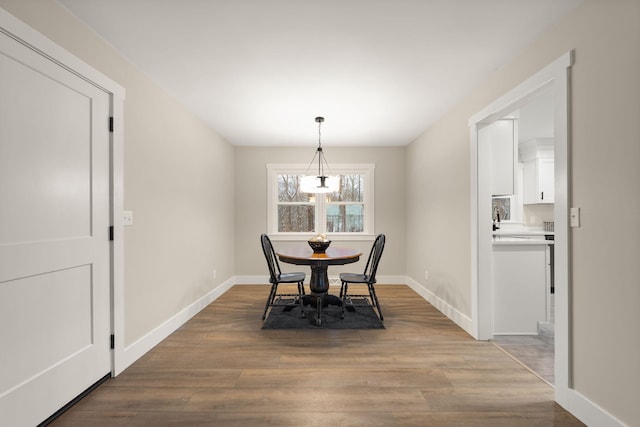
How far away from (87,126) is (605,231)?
10.1ft

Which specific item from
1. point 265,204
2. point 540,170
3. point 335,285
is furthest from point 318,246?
point 540,170

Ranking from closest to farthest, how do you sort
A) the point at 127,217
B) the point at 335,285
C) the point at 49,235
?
the point at 49,235 → the point at 127,217 → the point at 335,285

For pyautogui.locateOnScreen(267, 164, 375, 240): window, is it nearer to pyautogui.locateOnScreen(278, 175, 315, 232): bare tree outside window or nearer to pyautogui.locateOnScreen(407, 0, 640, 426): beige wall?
pyautogui.locateOnScreen(278, 175, 315, 232): bare tree outside window

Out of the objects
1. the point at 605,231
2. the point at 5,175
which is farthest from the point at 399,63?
the point at 5,175

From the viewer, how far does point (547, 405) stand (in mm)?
1918

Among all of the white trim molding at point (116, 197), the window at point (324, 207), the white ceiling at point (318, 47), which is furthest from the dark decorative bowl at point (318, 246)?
the white trim molding at point (116, 197)

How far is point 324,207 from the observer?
550 cm

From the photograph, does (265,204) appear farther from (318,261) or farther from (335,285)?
(318,261)

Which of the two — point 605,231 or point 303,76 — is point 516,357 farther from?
point 303,76

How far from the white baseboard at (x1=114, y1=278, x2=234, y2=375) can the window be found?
1.79m

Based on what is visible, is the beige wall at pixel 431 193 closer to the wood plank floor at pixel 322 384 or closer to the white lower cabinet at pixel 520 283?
the white lower cabinet at pixel 520 283

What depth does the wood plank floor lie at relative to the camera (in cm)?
180

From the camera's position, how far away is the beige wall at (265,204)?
5.38 m

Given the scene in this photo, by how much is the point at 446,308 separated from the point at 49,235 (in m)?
3.64
